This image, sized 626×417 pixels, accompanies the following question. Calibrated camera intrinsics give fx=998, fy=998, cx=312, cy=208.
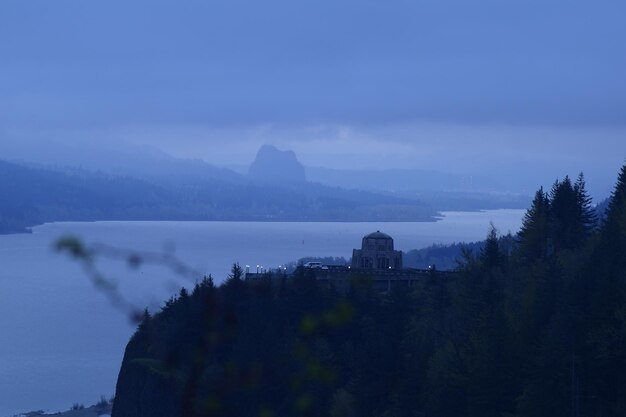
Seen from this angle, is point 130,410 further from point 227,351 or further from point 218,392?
point 218,392

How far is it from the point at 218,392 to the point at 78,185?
13368 centimetres

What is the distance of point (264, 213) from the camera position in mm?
137625

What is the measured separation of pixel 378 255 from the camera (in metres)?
25.6

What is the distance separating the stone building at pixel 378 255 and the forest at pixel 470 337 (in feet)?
19.1

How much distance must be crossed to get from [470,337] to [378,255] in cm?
1351

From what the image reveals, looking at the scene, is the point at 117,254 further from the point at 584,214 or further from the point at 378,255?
the point at 378,255

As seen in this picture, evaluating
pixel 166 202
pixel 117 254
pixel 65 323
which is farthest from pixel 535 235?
pixel 166 202

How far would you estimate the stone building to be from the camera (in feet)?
83.6

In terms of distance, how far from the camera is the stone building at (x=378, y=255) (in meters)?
25.5

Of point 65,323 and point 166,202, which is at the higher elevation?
point 166,202

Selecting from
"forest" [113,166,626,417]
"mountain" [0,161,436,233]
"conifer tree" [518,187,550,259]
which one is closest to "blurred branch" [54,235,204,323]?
"forest" [113,166,626,417]

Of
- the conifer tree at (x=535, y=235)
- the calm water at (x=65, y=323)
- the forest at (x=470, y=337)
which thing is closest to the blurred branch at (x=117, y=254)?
the calm water at (x=65, y=323)

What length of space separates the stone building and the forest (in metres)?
5.82

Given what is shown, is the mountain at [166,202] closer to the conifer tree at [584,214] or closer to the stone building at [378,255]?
the stone building at [378,255]
